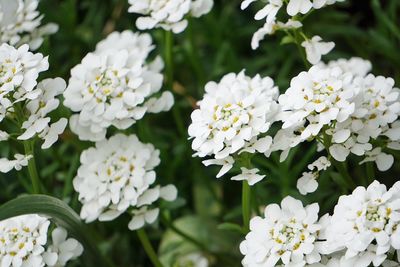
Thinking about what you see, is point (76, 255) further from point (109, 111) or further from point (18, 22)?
point (18, 22)

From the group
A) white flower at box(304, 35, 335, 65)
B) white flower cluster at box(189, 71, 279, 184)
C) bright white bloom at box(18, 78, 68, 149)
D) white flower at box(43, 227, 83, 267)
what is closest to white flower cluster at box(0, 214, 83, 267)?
white flower at box(43, 227, 83, 267)

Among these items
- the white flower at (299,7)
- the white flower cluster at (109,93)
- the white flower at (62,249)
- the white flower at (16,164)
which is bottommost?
the white flower at (62,249)

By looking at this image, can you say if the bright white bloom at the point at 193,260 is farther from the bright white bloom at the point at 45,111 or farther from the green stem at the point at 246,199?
the bright white bloom at the point at 45,111

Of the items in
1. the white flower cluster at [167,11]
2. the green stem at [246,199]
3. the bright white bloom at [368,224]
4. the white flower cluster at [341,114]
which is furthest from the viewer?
the white flower cluster at [167,11]

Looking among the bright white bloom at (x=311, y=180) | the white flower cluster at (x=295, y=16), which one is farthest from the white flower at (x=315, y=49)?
the bright white bloom at (x=311, y=180)

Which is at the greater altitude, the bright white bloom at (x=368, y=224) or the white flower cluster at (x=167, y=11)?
the white flower cluster at (x=167, y=11)

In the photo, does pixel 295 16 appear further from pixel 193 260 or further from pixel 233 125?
pixel 193 260

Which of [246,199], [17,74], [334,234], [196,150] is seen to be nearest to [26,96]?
[17,74]
